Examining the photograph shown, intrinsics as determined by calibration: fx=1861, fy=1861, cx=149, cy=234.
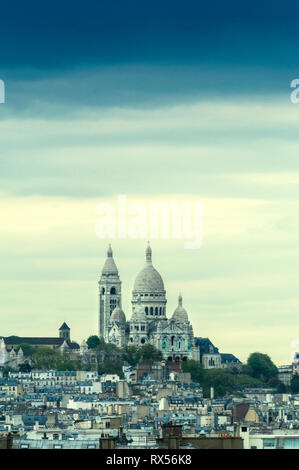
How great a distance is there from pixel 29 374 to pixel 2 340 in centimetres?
2628

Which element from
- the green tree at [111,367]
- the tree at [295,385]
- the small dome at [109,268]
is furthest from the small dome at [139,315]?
the tree at [295,385]

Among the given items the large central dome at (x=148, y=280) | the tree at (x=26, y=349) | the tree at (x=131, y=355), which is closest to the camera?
the tree at (x=131, y=355)

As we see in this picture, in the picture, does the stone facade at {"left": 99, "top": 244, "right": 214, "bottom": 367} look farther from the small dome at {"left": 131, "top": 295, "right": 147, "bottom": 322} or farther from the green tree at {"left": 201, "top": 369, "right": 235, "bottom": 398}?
the green tree at {"left": 201, "top": 369, "right": 235, "bottom": 398}

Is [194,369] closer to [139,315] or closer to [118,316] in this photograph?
[139,315]

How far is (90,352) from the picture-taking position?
170500 mm

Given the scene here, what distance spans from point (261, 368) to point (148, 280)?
21938mm

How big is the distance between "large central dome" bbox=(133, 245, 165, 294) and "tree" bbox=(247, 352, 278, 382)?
1939 cm

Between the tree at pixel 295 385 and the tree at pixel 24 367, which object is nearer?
the tree at pixel 295 385

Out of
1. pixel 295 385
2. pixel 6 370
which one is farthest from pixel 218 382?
pixel 6 370

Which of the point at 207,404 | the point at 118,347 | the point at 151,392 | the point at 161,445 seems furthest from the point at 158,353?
the point at 161,445

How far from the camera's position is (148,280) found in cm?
18425

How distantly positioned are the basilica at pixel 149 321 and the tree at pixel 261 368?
8.13 m

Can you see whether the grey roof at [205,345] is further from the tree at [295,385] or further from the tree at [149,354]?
the tree at [295,385]

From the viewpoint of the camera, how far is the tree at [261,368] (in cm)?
16538
